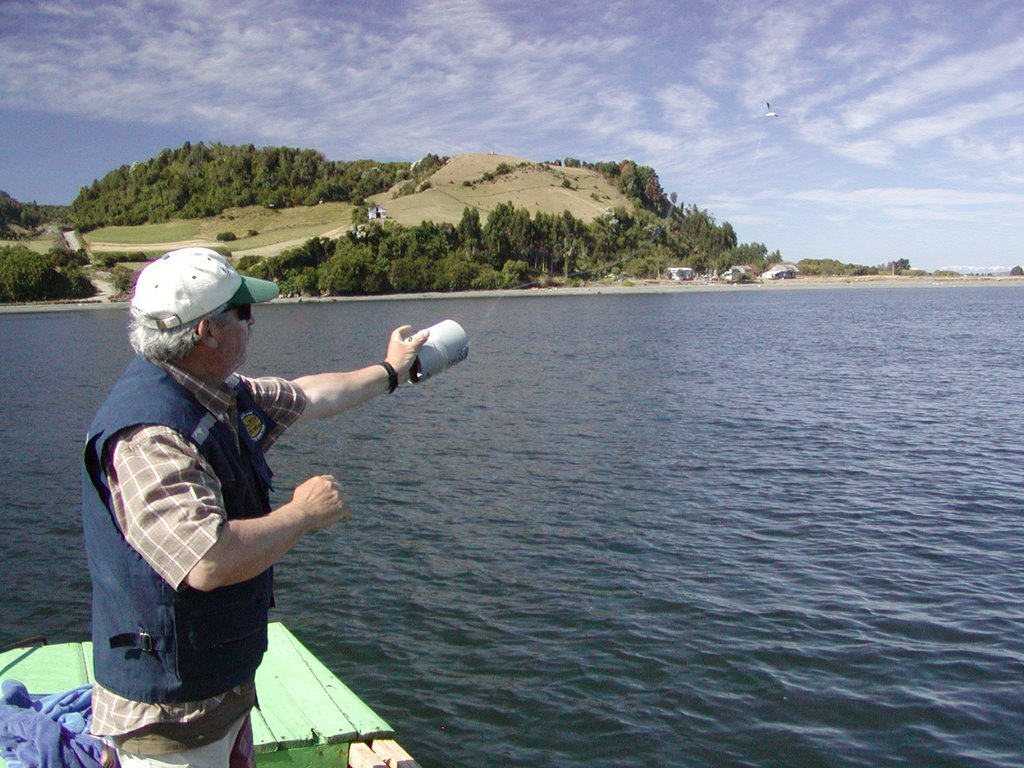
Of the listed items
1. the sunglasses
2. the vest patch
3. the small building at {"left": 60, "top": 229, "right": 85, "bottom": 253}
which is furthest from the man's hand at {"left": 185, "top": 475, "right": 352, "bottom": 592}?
the small building at {"left": 60, "top": 229, "right": 85, "bottom": 253}

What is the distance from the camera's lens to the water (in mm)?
9672

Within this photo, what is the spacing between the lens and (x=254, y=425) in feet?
12.3

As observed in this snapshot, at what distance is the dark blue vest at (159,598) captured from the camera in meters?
3.04

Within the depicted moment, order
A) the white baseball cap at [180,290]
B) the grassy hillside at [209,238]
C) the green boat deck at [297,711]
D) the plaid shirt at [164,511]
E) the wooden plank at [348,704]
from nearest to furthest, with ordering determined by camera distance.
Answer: the plaid shirt at [164,511]
the white baseball cap at [180,290]
the green boat deck at [297,711]
the wooden plank at [348,704]
the grassy hillside at [209,238]

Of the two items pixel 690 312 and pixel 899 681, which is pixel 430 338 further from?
pixel 690 312

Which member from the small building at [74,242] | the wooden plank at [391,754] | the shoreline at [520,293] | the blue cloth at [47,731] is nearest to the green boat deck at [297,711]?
the wooden plank at [391,754]

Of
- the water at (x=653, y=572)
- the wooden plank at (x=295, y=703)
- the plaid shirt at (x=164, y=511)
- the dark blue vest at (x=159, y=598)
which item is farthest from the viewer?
the water at (x=653, y=572)

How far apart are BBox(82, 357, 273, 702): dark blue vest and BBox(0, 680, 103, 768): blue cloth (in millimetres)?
1201

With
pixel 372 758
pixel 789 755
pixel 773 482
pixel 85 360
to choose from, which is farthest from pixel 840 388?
pixel 85 360

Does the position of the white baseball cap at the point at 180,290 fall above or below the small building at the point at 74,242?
below

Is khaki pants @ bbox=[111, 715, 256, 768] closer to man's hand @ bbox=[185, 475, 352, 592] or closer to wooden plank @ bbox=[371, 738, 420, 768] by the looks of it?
man's hand @ bbox=[185, 475, 352, 592]

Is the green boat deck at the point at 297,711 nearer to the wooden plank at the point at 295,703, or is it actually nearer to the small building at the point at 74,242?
the wooden plank at the point at 295,703

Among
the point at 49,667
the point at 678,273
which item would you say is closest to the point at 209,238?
the point at 678,273

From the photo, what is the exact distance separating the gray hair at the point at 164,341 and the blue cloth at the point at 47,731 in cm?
201
